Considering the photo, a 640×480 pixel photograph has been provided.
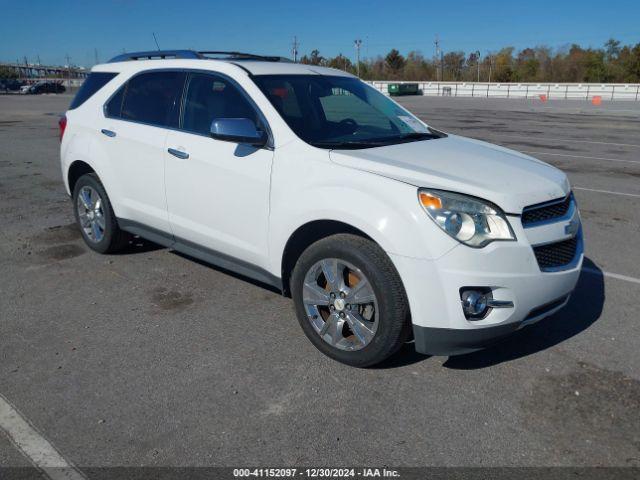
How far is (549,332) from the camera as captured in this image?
4074 mm

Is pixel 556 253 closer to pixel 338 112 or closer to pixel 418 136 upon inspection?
pixel 418 136

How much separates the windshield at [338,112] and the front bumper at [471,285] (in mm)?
1175

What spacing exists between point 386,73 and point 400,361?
11731 cm

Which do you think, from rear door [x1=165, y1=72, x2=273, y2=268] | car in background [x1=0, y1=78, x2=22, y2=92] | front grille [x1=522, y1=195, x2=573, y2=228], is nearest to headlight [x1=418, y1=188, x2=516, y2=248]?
front grille [x1=522, y1=195, x2=573, y2=228]

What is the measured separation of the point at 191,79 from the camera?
179 inches

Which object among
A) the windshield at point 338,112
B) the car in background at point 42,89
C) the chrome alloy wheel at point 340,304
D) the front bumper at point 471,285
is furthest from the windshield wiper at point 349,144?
the car in background at point 42,89

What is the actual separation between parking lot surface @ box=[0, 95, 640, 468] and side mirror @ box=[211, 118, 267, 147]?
4.45 feet

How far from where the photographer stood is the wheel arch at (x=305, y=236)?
11.6 ft

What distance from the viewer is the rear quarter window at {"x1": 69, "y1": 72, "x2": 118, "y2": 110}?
5.46 m

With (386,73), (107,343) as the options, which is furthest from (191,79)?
(386,73)

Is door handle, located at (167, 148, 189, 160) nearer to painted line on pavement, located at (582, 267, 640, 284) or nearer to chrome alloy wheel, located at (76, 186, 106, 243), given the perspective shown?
chrome alloy wheel, located at (76, 186, 106, 243)

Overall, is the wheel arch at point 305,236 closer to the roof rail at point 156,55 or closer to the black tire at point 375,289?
the black tire at point 375,289

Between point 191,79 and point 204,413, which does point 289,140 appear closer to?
point 191,79

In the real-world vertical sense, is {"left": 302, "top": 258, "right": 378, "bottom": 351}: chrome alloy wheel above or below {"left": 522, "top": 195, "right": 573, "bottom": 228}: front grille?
below
